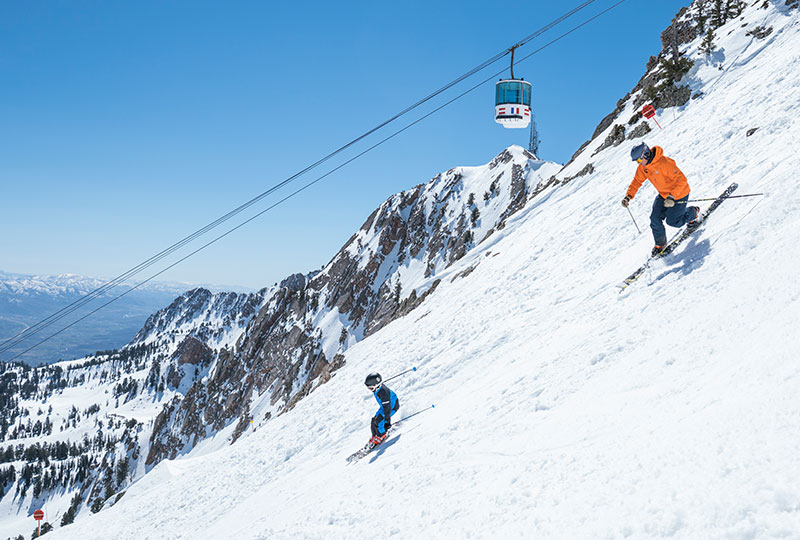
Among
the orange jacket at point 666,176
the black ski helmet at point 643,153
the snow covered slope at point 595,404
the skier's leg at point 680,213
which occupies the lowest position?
the snow covered slope at point 595,404

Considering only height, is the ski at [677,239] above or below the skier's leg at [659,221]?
below

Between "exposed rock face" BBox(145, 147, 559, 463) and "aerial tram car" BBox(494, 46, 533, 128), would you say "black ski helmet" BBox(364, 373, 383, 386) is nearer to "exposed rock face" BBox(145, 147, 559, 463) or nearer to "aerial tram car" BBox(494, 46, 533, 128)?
"aerial tram car" BBox(494, 46, 533, 128)

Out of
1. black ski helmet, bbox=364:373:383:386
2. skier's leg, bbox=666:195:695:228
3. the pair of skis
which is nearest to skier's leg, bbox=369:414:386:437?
the pair of skis

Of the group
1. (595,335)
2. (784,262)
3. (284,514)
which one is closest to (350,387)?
(284,514)

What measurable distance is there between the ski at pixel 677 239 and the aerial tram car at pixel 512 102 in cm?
1681

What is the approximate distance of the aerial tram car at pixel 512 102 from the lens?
24.7 m

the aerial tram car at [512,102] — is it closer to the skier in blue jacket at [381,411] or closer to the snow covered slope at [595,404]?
the snow covered slope at [595,404]

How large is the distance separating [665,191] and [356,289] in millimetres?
85700

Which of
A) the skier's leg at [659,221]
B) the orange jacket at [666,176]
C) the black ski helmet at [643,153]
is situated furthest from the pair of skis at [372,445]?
the black ski helmet at [643,153]

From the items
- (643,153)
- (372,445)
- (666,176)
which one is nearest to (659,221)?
(666,176)

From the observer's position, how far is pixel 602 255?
13.5m

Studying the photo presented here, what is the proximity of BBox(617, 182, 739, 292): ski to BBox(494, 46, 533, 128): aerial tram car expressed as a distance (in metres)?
16.8

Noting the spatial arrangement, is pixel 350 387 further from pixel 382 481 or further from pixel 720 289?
pixel 720 289

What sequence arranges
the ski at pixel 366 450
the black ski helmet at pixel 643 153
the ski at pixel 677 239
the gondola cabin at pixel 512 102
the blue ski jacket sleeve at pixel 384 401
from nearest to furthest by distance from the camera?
the black ski helmet at pixel 643 153
the ski at pixel 677 239
the ski at pixel 366 450
the blue ski jacket sleeve at pixel 384 401
the gondola cabin at pixel 512 102
